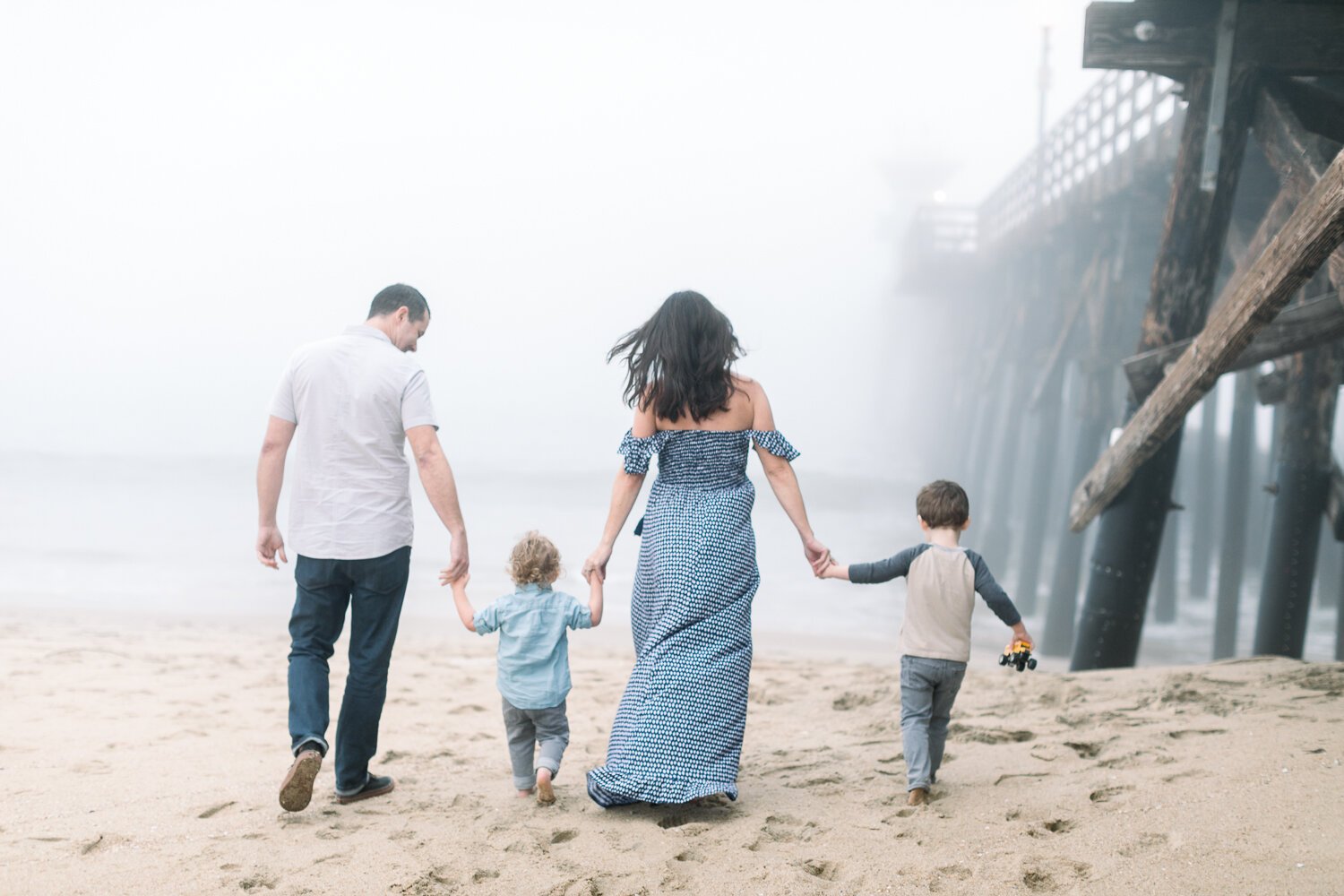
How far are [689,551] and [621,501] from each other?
30cm

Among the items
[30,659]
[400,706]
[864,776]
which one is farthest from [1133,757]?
[30,659]

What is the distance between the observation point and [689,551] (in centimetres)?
318

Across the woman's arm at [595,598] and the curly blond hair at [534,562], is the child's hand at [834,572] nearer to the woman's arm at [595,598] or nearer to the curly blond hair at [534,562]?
the woman's arm at [595,598]

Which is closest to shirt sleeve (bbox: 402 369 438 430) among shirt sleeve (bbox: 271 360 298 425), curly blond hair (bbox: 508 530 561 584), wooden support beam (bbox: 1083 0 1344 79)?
shirt sleeve (bbox: 271 360 298 425)

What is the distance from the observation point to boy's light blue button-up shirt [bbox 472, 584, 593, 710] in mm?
3219

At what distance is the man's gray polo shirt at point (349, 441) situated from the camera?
3.22 meters

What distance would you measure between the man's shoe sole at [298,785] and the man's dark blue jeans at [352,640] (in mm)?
138

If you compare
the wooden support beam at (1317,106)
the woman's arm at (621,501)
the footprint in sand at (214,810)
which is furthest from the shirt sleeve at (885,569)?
the wooden support beam at (1317,106)

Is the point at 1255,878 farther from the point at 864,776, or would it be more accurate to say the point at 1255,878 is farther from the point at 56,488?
the point at 56,488

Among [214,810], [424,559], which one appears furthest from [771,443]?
[424,559]

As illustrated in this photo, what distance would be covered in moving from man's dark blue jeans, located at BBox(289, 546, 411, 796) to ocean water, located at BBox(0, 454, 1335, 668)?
0.58m

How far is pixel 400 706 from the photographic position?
5.13 meters

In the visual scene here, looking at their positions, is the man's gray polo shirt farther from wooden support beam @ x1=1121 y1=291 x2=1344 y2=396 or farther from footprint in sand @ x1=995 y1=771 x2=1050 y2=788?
wooden support beam @ x1=1121 y1=291 x2=1344 y2=396

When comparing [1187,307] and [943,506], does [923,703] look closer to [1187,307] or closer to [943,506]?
[943,506]
